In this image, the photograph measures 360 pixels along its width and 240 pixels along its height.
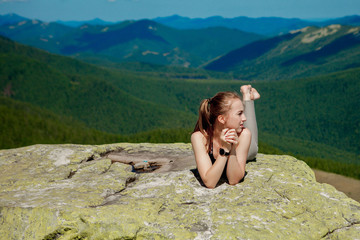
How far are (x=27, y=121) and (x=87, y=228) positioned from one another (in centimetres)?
13885

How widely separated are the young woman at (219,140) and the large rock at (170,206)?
71 cm

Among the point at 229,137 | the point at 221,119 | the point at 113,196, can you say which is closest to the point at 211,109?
the point at 221,119

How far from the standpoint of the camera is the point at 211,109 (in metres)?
9.59

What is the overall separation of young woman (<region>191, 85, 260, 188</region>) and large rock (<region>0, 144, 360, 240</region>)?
0.71 m

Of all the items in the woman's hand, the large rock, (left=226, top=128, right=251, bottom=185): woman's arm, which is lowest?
the large rock

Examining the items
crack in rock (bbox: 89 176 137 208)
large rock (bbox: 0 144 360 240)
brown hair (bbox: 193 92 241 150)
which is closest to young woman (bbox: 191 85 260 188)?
brown hair (bbox: 193 92 241 150)

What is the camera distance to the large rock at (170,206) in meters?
8.17

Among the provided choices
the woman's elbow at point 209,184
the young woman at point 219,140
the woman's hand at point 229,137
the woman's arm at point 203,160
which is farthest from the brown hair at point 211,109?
the woman's elbow at point 209,184

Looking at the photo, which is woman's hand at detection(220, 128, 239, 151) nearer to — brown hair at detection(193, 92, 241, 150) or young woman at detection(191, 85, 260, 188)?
young woman at detection(191, 85, 260, 188)

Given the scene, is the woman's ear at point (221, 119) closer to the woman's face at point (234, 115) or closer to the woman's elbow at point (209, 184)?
the woman's face at point (234, 115)

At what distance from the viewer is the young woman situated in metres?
9.27

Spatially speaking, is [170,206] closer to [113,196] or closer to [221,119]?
[113,196]

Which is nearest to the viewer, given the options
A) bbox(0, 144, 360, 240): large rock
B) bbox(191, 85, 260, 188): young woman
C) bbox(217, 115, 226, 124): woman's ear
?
bbox(0, 144, 360, 240): large rock

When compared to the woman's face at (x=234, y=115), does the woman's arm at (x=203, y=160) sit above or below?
below
